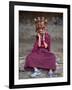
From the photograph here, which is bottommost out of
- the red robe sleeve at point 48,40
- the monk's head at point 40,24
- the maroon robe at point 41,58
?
the maroon robe at point 41,58

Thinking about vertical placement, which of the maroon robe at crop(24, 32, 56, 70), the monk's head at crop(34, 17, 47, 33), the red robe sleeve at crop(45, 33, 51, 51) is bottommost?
the maroon robe at crop(24, 32, 56, 70)

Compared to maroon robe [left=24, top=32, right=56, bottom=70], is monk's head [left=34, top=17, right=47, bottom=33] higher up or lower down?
higher up

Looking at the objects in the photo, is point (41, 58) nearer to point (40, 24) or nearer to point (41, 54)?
point (41, 54)

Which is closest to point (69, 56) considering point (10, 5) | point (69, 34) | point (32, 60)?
point (69, 34)

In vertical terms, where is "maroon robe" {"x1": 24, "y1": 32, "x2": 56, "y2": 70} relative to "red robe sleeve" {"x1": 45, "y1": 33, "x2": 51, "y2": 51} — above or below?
below

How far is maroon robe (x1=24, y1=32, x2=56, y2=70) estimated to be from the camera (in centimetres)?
161

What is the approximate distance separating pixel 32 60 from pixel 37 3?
35 cm

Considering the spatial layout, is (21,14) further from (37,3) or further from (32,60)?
(32,60)

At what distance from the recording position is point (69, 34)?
1699 mm

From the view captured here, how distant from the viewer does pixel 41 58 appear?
1.63 m

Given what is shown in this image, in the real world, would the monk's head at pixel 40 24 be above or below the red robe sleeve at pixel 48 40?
above

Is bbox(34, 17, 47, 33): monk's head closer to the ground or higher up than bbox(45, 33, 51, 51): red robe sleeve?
higher up

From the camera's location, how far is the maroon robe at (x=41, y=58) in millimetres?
1610

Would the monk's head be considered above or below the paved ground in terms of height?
above
